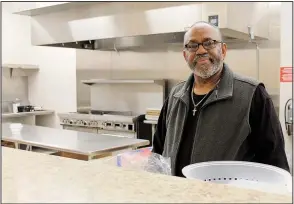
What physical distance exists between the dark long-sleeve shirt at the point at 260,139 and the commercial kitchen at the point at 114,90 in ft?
0.81

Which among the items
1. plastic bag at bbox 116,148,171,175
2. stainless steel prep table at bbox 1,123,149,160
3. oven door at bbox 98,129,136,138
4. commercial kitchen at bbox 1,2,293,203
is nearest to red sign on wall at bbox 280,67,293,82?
commercial kitchen at bbox 1,2,293,203

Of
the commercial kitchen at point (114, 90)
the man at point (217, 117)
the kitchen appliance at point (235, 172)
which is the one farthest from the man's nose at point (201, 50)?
the kitchen appliance at point (235, 172)

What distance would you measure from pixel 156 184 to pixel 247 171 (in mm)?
489

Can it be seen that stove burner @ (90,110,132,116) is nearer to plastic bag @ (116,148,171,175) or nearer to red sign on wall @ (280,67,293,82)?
red sign on wall @ (280,67,293,82)

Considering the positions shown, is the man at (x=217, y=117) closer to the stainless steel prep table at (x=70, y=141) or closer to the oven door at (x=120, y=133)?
the stainless steel prep table at (x=70, y=141)

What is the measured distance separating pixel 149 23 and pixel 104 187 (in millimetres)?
3037

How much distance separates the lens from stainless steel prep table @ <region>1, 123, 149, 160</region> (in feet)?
9.39

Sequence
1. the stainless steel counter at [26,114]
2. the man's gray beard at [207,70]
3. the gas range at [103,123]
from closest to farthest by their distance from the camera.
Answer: the man's gray beard at [207,70] < the gas range at [103,123] < the stainless steel counter at [26,114]

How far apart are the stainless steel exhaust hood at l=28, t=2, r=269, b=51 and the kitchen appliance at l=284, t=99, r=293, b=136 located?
825 mm

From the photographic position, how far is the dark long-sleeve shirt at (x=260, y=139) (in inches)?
66.4

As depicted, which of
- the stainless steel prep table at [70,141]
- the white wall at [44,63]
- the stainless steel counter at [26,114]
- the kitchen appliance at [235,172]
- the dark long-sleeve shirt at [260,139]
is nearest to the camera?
the kitchen appliance at [235,172]

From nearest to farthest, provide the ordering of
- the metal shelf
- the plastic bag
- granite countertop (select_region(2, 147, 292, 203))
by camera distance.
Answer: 1. granite countertop (select_region(2, 147, 292, 203))
2. the plastic bag
3. the metal shelf

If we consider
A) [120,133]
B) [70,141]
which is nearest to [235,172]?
[70,141]

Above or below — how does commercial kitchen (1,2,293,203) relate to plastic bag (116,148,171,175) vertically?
above
